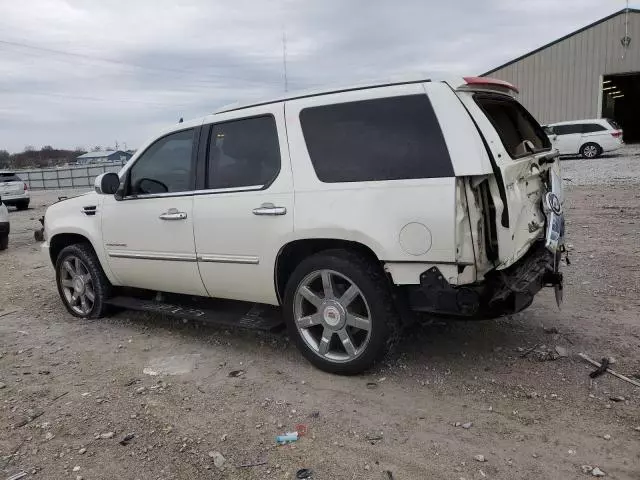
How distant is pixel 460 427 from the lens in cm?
316

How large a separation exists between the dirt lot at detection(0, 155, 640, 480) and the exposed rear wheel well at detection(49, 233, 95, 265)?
2.71 feet

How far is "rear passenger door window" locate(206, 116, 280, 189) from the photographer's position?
13.3 feet

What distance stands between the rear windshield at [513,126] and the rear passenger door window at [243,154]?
1498 millimetres

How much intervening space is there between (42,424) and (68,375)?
30.9 inches

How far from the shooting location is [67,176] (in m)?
35.6

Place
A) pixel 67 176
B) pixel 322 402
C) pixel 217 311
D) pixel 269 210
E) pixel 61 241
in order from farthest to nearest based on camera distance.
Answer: pixel 67 176
pixel 61 241
pixel 217 311
pixel 269 210
pixel 322 402

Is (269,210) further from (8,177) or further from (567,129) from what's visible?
(567,129)

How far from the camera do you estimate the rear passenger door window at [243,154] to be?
4055mm

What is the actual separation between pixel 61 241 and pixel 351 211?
12.1 ft

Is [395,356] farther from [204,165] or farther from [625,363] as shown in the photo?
[204,165]

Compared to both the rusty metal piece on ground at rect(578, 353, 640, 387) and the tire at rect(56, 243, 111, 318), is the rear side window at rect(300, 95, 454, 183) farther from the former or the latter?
the tire at rect(56, 243, 111, 318)

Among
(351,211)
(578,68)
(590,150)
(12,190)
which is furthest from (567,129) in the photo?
(351,211)

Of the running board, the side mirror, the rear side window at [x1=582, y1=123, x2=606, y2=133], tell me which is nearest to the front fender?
the side mirror

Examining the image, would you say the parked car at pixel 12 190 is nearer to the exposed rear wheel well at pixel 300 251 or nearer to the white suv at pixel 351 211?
the white suv at pixel 351 211
